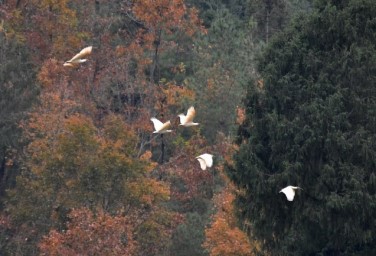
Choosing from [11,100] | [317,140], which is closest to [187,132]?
[11,100]

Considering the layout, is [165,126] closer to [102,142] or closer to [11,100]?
[102,142]

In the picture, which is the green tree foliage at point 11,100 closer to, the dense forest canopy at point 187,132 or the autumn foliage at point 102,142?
the dense forest canopy at point 187,132

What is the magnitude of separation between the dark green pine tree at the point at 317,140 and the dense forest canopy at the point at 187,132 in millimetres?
36

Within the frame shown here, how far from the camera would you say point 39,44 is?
42.4 metres

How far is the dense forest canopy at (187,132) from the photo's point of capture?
23.6 metres

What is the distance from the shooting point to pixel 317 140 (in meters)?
23.5

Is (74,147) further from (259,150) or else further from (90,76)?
(90,76)

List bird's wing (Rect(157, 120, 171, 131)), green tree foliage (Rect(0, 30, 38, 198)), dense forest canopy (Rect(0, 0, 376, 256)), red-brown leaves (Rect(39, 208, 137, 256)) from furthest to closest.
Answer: green tree foliage (Rect(0, 30, 38, 198))
red-brown leaves (Rect(39, 208, 137, 256))
dense forest canopy (Rect(0, 0, 376, 256))
bird's wing (Rect(157, 120, 171, 131))

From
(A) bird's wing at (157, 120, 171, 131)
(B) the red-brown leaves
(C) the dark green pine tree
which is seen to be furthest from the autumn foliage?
(A) bird's wing at (157, 120, 171, 131)

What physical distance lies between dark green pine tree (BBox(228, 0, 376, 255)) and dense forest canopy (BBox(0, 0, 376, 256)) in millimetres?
36

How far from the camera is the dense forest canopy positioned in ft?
77.5

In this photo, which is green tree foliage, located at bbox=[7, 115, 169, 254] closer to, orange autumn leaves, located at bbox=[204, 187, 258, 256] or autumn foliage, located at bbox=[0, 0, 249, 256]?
autumn foliage, located at bbox=[0, 0, 249, 256]

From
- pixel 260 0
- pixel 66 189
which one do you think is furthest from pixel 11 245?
pixel 260 0

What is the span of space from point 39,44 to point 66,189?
1357 cm
